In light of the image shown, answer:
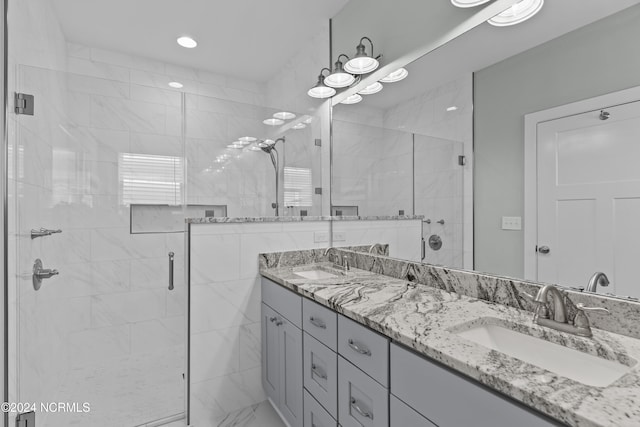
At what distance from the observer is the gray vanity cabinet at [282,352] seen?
1.55 m

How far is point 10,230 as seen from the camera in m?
1.35

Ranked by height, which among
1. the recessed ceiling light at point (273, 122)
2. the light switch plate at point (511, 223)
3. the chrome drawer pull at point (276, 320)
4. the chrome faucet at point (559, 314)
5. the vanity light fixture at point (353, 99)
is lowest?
the chrome drawer pull at point (276, 320)

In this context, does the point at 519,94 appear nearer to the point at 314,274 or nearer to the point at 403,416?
the point at 403,416

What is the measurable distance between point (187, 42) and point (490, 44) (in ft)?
7.70

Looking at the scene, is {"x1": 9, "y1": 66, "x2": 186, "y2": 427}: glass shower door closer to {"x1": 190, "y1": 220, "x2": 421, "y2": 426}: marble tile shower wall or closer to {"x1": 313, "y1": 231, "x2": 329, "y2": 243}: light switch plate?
{"x1": 190, "y1": 220, "x2": 421, "y2": 426}: marble tile shower wall

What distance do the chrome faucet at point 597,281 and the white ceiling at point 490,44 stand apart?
776 mm

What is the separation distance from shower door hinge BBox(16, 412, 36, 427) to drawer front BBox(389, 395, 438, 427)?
1.74m

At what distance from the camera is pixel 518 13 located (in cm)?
117

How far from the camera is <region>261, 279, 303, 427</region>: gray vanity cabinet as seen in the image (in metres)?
1.55

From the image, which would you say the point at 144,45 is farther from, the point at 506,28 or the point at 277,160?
the point at 506,28

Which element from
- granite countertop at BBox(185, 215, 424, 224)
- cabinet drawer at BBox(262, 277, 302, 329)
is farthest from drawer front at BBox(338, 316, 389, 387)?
granite countertop at BBox(185, 215, 424, 224)

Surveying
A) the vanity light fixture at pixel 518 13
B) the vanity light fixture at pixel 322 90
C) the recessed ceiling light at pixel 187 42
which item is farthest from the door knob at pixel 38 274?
the vanity light fixture at pixel 518 13

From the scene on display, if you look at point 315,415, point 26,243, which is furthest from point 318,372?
point 26,243

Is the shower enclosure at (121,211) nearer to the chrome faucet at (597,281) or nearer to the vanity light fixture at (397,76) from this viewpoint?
the vanity light fixture at (397,76)
